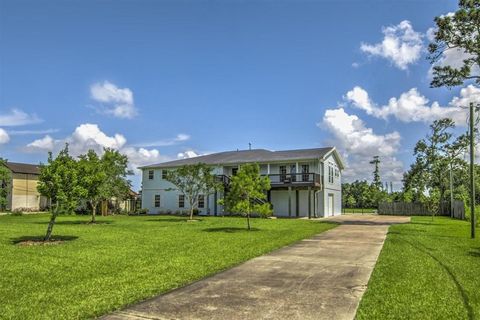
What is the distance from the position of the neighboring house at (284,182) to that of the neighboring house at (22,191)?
14.0 meters

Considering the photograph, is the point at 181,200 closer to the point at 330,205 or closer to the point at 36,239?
the point at 330,205

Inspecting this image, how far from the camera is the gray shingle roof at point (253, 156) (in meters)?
33.2

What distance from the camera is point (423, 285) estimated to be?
7.28 m

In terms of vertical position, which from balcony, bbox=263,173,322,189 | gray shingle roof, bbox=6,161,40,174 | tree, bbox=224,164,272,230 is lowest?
tree, bbox=224,164,272,230

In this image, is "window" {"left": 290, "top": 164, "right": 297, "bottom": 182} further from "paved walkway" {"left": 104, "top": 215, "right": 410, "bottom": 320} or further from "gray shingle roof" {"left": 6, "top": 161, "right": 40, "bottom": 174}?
"gray shingle roof" {"left": 6, "top": 161, "right": 40, "bottom": 174}

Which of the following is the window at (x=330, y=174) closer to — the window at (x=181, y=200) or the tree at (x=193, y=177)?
the tree at (x=193, y=177)

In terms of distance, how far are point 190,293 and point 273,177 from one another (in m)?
27.1

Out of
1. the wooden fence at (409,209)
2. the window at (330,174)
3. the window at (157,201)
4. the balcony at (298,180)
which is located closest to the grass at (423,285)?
the balcony at (298,180)

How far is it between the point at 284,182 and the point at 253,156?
543 cm

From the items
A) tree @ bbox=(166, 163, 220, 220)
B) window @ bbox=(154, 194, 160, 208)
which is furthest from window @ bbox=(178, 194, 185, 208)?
tree @ bbox=(166, 163, 220, 220)

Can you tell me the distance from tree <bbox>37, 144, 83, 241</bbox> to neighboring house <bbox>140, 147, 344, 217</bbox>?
620 inches

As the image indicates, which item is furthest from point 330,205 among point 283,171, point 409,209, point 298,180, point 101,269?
A: point 101,269

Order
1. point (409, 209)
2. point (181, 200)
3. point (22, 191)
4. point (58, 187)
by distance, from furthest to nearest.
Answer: point (22, 191), point (409, 209), point (181, 200), point (58, 187)

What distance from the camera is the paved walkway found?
18.2 feet
